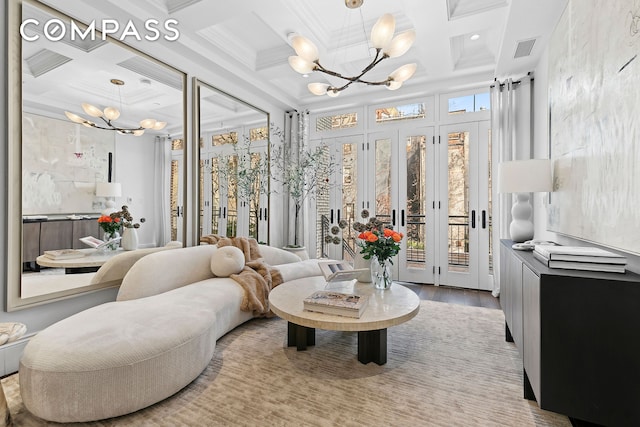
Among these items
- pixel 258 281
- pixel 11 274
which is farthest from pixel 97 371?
pixel 258 281

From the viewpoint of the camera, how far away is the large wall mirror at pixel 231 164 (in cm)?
358

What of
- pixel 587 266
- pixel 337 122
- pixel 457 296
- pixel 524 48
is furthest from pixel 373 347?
pixel 337 122

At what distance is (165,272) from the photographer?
2.59 m

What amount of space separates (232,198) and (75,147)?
5.98 ft

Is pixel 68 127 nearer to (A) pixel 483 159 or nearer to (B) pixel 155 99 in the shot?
(B) pixel 155 99

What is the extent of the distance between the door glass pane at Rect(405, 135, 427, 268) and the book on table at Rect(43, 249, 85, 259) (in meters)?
3.78

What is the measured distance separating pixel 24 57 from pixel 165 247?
5.97ft

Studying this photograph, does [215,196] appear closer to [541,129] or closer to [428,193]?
[428,193]

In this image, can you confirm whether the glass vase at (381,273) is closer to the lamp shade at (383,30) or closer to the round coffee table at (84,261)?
the lamp shade at (383,30)

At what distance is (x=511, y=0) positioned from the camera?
2.39 m

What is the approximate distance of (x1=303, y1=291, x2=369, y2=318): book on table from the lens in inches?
72.7

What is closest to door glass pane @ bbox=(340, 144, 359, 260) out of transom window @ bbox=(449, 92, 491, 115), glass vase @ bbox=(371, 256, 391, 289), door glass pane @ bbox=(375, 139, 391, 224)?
door glass pane @ bbox=(375, 139, 391, 224)

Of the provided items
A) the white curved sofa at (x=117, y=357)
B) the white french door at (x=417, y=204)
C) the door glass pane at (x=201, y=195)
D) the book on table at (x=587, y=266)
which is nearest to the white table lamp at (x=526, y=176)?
the book on table at (x=587, y=266)

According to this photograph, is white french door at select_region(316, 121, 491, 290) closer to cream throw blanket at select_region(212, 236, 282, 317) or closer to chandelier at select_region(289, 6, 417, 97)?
cream throw blanket at select_region(212, 236, 282, 317)
